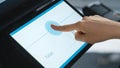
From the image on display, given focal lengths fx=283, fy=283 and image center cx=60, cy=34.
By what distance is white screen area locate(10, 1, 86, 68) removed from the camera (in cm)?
74

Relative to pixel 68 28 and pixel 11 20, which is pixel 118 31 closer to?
pixel 68 28

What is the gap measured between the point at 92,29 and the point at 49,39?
15 cm

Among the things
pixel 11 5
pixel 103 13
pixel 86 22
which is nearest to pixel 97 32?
pixel 86 22

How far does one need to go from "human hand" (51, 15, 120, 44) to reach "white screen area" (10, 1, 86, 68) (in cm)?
8

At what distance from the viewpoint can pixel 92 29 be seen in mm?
691

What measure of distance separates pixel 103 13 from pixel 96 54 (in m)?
0.16

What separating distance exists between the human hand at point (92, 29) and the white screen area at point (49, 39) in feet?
0.28

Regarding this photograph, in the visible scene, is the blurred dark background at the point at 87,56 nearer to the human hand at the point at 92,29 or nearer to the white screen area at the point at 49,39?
the white screen area at the point at 49,39

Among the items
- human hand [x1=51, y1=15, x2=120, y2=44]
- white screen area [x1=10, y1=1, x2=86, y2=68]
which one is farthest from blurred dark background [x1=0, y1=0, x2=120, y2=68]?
human hand [x1=51, y1=15, x2=120, y2=44]

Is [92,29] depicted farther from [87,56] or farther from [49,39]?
[87,56]

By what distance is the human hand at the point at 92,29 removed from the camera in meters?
0.68

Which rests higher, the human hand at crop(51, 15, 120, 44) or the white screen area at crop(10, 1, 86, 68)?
the human hand at crop(51, 15, 120, 44)

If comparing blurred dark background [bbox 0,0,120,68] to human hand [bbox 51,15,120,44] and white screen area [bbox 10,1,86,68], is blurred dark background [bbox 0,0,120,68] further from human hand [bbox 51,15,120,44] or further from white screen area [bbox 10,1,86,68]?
human hand [bbox 51,15,120,44]

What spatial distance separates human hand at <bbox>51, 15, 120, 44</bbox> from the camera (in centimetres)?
68
